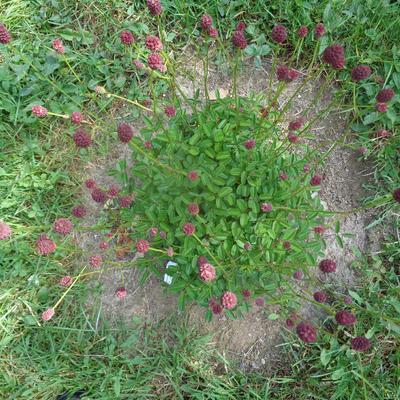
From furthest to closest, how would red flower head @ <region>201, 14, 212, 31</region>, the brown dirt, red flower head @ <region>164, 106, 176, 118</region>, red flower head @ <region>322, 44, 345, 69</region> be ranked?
the brown dirt
red flower head @ <region>164, 106, 176, 118</region>
red flower head @ <region>201, 14, 212, 31</region>
red flower head @ <region>322, 44, 345, 69</region>

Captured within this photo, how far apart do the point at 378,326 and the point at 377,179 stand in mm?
1032

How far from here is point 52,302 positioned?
2783 millimetres

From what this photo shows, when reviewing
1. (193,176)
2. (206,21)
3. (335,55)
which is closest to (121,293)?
(193,176)

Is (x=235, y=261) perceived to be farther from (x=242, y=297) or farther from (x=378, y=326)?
(x=378, y=326)

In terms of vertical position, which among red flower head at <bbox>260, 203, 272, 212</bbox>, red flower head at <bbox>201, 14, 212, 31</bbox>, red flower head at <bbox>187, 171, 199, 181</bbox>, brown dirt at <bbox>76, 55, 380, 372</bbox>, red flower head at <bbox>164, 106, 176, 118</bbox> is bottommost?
brown dirt at <bbox>76, 55, 380, 372</bbox>

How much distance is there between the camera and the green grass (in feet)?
8.60

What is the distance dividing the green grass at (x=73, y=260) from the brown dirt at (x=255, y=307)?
0.09 metres

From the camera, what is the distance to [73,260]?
2.88 metres

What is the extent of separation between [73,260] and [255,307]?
130cm

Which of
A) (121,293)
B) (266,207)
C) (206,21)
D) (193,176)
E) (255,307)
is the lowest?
(255,307)

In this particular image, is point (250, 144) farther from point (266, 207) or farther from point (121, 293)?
point (121, 293)

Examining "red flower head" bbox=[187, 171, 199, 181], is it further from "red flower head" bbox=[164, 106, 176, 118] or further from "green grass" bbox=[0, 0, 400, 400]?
"green grass" bbox=[0, 0, 400, 400]

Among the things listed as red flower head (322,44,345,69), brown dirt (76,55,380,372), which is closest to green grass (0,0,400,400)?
brown dirt (76,55,380,372)

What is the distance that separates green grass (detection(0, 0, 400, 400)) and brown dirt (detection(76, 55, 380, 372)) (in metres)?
0.09
